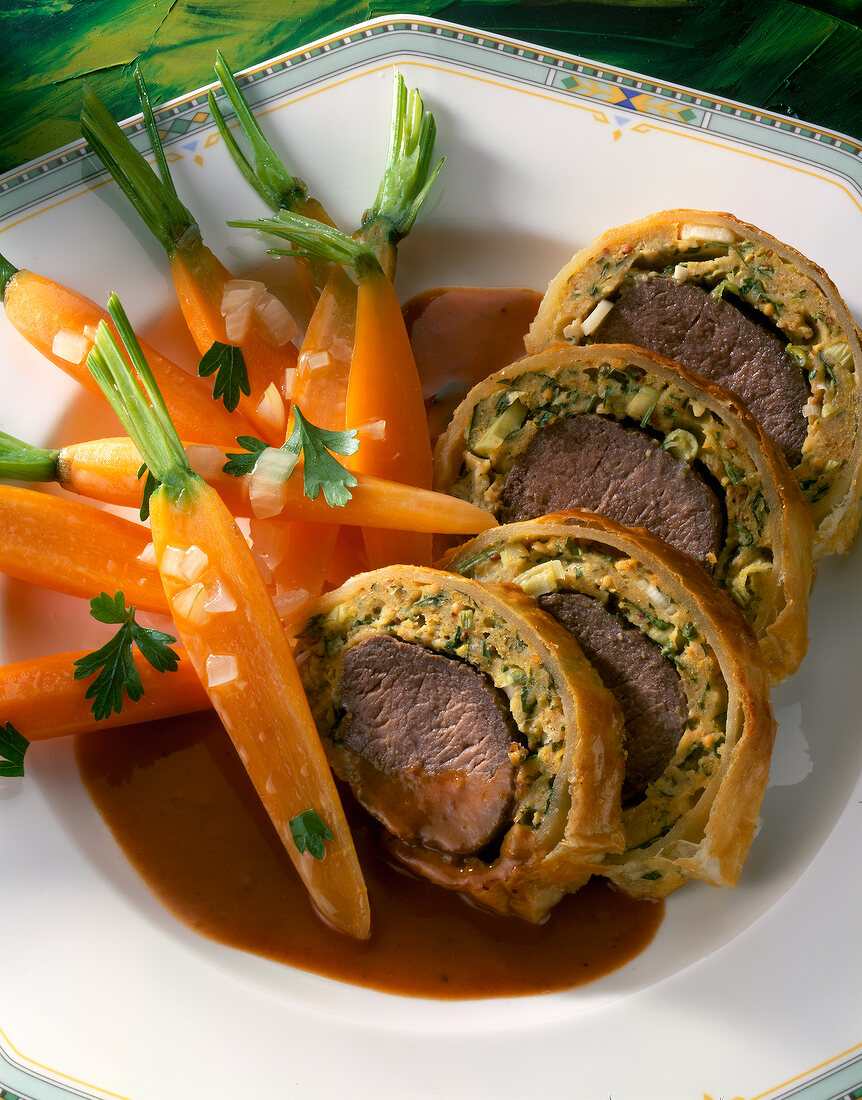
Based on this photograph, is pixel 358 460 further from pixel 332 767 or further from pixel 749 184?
pixel 749 184

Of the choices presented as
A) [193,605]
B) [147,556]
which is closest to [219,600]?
[193,605]

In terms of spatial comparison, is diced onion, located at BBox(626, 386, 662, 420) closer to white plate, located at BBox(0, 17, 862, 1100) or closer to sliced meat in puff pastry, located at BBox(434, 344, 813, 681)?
sliced meat in puff pastry, located at BBox(434, 344, 813, 681)

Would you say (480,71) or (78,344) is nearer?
(78,344)

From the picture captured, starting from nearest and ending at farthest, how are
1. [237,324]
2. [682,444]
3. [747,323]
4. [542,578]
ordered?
1. [542,578]
2. [682,444]
3. [747,323]
4. [237,324]

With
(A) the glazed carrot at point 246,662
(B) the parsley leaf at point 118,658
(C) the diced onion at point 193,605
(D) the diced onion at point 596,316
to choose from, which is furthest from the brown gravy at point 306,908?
(D) the diced onion at point 596,316

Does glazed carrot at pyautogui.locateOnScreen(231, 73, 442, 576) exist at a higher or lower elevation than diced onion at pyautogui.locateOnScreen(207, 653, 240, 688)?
higher

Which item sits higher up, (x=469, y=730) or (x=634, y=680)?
(x=634, y=680)

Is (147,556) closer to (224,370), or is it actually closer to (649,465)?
(224,370)

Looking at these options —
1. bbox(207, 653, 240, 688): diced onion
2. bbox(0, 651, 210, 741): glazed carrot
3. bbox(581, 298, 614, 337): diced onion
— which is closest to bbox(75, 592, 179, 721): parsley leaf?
bbox(0, 651, 210, 741): glazed carrot
